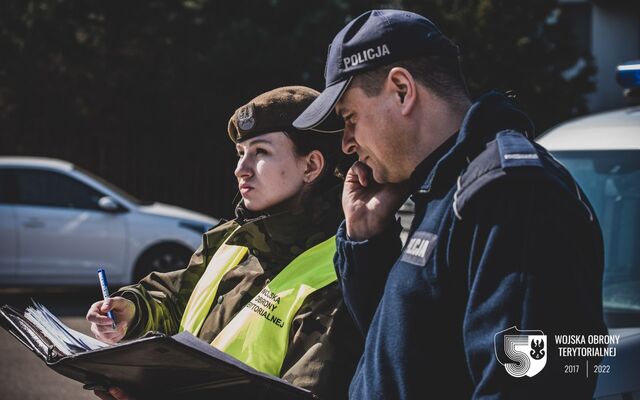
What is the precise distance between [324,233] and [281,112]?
1.28 ft

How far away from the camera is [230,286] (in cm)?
250

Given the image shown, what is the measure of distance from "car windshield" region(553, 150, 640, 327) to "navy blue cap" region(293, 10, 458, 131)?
2.07 metres

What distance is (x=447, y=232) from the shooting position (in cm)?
153

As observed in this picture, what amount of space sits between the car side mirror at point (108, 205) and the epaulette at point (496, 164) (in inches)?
351

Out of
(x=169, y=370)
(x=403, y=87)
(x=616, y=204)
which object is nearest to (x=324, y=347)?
(x=169, y=370)

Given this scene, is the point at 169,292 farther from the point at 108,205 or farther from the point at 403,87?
the point at 108,205

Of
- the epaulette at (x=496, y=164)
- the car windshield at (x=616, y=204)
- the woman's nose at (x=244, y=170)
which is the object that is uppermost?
the epaulette at (x=496, y=164)

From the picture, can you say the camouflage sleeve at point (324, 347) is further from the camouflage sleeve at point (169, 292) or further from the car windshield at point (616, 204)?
the car windshield at point (616, 204)

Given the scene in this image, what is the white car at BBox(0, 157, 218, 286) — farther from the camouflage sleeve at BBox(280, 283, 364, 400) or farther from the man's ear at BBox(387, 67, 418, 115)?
the man's ear at BBox(387, 67, 418, 115)

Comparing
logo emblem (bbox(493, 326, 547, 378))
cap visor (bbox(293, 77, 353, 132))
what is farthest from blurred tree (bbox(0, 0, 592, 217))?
logo emblem (bbox(493, 326, 547, 378))

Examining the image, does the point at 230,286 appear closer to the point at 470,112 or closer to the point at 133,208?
the point at 470,112

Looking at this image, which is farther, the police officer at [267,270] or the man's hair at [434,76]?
the police officer at [267,270]

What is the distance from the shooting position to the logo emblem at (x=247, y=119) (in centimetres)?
255

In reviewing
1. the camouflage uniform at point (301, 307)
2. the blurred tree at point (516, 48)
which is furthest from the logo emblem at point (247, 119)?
the blurred tree at point (516, 48)
